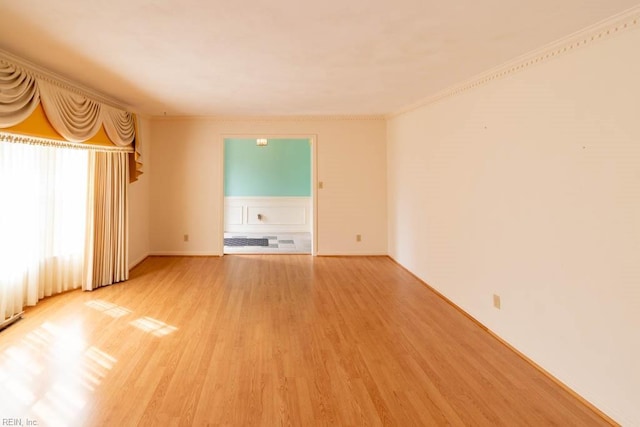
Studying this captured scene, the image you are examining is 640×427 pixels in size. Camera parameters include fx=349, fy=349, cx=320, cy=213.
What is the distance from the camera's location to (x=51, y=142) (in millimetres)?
3168

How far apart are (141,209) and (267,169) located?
3.50 m

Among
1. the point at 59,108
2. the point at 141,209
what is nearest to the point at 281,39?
the point at 59,108

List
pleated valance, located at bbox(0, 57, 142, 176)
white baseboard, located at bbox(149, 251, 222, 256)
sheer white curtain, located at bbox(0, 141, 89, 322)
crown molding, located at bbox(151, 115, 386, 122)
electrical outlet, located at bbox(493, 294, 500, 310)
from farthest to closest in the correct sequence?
1. white baseboard, located at bbox(149, 251, 222, 256)
2. crown molding, located at bbox(151, 115, 386, 122)
3. sheer white curtain, located at bbox(0, 141, 89, 322)
4. electrical outlet, located at bbox(493, 294, 500, 310)
5. pleated valance, located at bbox(0, 57, 142, 176)

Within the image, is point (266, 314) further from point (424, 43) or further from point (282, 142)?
point (282, 142)

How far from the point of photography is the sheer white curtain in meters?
3.08

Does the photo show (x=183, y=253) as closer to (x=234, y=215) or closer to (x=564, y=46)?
(x=234, y=215)

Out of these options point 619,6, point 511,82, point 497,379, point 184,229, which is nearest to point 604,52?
point 619,6

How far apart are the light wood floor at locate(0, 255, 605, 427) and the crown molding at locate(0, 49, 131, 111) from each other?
2.15 meters

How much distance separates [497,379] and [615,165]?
1466 millimetres

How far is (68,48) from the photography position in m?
2.59

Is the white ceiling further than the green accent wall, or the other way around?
the green accent wall

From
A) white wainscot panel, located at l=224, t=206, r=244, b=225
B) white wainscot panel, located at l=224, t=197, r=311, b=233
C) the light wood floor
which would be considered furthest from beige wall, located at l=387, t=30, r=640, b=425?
white wainscot panel, located at l=224, t=206, r=244, b=225

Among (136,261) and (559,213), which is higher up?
(559,213)

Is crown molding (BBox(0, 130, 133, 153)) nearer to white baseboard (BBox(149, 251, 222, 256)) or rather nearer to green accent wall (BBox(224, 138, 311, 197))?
white baseboard (BBox(149, 251, 222, 256))
